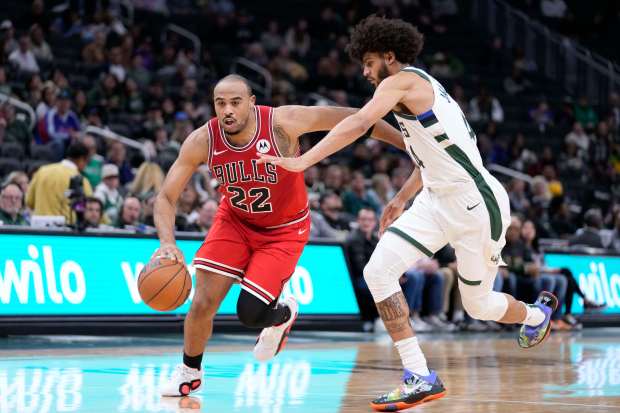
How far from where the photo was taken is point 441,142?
21.2 ft

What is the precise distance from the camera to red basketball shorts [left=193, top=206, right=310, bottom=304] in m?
6.78

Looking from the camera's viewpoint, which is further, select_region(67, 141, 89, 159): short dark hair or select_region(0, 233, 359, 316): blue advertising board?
select_region(67, 141, 89, 159): short dark hair

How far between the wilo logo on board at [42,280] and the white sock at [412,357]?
5305 mm

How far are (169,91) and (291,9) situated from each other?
22.8 ft

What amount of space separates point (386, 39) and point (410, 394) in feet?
6.44

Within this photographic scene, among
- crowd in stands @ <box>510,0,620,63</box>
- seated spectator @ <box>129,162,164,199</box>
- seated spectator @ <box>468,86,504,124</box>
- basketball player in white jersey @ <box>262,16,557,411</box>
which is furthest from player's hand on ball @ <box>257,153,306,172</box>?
crowd in stands @ <box>510,0,620,63</box>

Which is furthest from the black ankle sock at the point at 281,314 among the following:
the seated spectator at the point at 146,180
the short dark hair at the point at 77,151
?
the seated spectator at the point at 146,180

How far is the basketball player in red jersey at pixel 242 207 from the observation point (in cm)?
671

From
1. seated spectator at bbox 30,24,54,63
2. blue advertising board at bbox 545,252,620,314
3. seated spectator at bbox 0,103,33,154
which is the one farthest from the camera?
seated spectator at bbox 30,24,54,63

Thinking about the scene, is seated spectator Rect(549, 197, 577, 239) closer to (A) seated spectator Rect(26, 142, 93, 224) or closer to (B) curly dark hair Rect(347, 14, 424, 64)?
(A) seated spectator Rect(26, 142, 93, 224)

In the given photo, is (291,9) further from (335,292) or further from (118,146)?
(335,292)

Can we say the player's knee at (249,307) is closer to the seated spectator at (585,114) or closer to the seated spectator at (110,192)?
the seated spectator at (110,192)

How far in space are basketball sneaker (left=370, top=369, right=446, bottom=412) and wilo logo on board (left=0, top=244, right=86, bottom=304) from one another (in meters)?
5.34

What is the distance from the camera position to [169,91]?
19.0 metres
